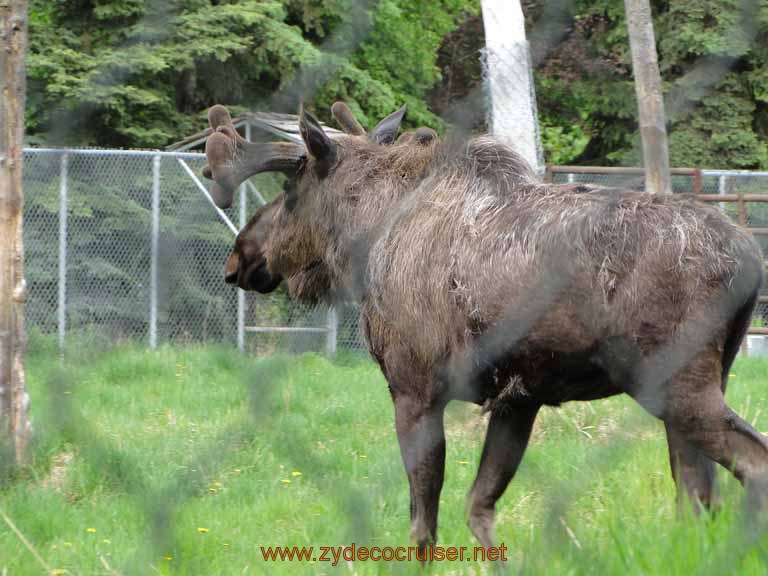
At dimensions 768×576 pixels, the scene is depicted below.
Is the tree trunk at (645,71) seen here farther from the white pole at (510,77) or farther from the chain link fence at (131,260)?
the chain link fence at (131,260)

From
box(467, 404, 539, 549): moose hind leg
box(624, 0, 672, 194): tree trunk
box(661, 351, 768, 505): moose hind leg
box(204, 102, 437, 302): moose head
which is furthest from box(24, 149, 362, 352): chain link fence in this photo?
box(661, 351, 768, 505): moose hind leg

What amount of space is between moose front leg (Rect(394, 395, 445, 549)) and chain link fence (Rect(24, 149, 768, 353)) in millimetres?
4847

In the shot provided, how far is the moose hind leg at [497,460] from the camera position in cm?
409

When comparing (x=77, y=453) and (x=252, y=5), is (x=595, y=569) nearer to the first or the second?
(x=252, y=5)

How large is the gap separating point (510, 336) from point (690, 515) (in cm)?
82

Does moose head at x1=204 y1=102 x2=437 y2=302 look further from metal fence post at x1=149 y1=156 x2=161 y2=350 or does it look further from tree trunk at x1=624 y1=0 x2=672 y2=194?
metal fence post at x1=149 y1=156 x2=161 y2=350

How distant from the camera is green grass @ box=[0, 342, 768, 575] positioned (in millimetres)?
3129

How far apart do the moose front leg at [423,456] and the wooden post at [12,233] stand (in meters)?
2.20

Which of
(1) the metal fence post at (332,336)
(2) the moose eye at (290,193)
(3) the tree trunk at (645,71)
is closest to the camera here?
(3) the tree trunk at (645,71)

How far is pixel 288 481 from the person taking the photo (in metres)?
5.10

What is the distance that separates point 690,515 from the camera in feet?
11.4

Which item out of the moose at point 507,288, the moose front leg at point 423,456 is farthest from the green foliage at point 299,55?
the moose front leg at point 423,456

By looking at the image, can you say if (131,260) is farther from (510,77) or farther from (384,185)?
(384,185)

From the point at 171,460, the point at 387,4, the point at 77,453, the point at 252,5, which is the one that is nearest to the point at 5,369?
the point at 77,453
